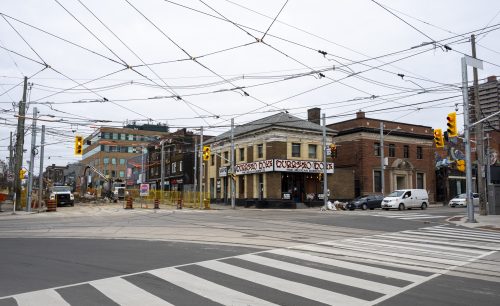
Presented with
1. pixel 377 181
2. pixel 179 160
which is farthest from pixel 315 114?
pixel 179 160

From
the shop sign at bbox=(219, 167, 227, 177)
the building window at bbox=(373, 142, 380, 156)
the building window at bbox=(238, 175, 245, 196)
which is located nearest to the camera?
the building window at bbox=(238, 175, 245, 196)

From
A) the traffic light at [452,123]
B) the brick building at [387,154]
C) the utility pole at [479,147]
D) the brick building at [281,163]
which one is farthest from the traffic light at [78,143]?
the brick building at [387,154]

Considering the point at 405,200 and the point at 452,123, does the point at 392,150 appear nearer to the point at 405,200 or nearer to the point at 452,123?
the point at 405,200

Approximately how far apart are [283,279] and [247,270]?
113 centimetres

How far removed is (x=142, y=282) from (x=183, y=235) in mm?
8257

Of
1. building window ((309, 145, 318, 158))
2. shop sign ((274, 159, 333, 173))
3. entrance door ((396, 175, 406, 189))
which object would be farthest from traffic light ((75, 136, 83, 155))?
entrance door ((396, 175, 406, 189))

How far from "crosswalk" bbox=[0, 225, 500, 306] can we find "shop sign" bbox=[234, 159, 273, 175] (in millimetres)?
31517

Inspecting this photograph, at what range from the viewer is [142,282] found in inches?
313

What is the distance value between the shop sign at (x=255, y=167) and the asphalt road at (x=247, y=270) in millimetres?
28991

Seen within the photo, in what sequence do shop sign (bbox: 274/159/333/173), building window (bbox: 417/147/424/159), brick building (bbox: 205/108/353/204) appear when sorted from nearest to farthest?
shop sign (bbox: 274/159/333/173)
brick building (bbox: 205/108/353/204)
building window (bbox: 417/147/424/159)

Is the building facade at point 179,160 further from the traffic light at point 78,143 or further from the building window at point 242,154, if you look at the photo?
the traffic light at point 78,143

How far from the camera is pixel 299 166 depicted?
150ft

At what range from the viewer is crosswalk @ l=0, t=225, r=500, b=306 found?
677 cm

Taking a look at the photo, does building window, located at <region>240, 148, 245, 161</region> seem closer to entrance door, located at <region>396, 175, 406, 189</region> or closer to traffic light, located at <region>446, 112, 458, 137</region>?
entrance door, located at <region>396, 175, 406, 189</region>
